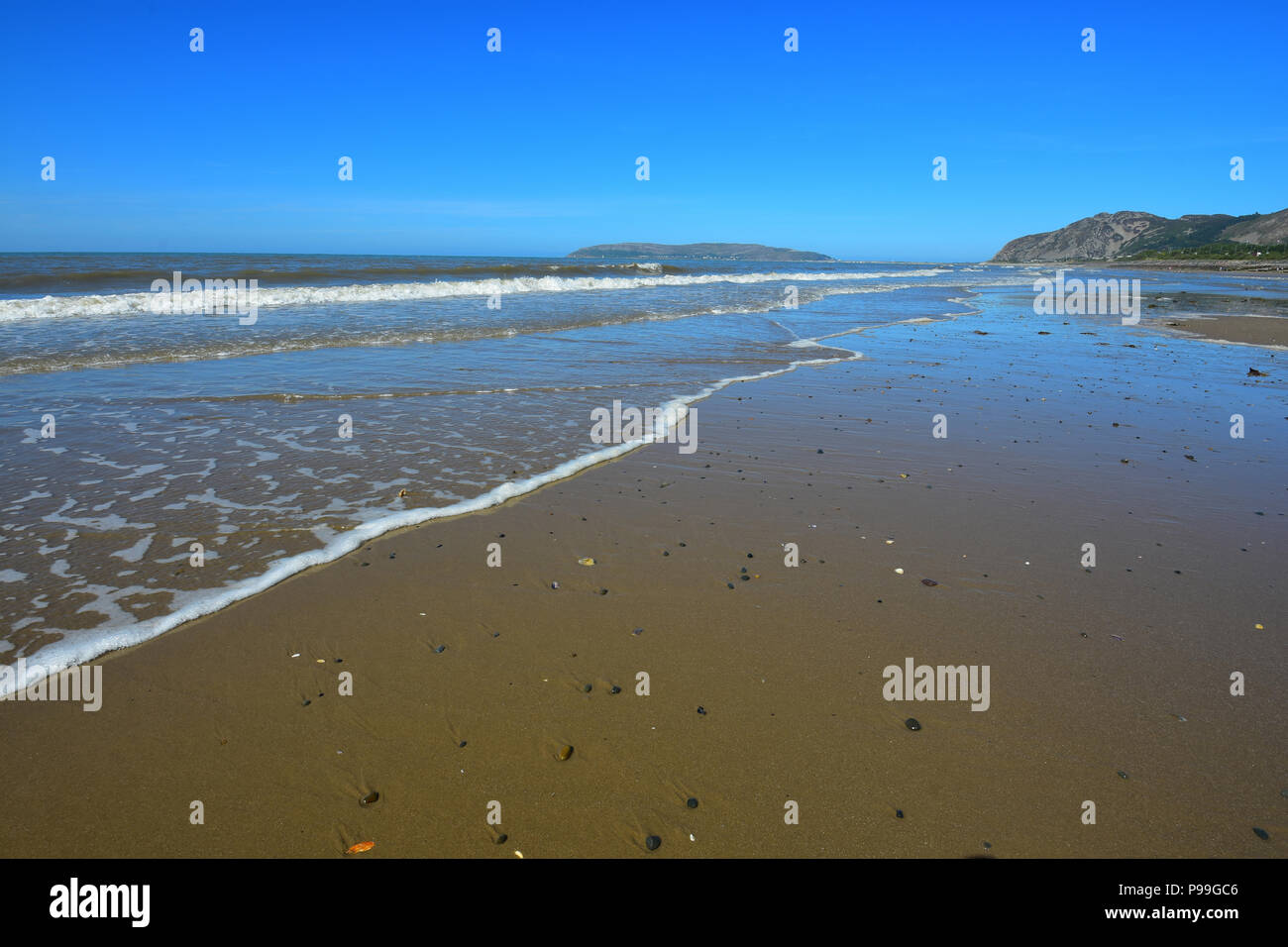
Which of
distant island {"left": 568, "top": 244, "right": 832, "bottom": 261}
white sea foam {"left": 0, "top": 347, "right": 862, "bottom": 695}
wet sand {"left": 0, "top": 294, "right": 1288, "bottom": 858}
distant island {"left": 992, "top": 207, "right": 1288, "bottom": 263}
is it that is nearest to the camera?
wet sand {"left": 0, "top": 294, "right": 1288, "bottom": 858}

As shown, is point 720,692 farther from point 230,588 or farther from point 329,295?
point 329,295

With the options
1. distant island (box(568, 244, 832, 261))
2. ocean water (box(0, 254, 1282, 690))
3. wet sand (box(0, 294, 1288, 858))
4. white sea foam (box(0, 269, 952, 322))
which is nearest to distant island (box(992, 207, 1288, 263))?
distant island (box(568, 244, 832, 261))

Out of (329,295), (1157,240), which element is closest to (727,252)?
(1157,240)

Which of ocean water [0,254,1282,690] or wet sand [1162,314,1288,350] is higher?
wet sand [1162,314,1288,350]

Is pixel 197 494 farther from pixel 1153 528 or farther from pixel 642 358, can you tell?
pixel 642 358

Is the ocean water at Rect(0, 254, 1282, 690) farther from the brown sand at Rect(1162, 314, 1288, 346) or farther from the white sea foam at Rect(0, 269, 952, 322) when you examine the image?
the brown sand at Rect(1162, 314, 1288, 346)
